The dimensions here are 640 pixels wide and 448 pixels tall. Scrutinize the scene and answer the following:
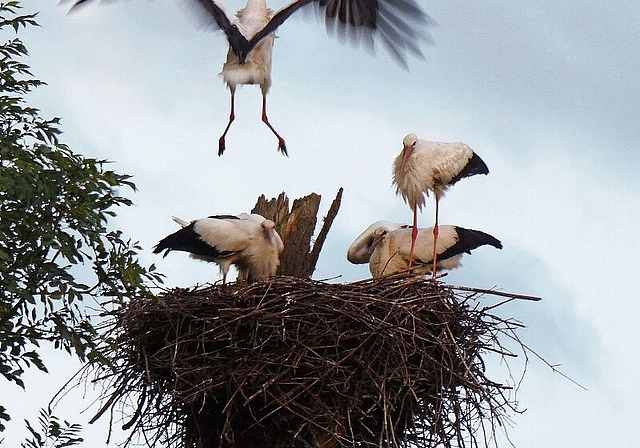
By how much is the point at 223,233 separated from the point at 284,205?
868 mm

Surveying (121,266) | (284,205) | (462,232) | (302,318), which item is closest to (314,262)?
(284,205)

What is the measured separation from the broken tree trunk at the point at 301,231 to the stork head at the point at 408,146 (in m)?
0.71

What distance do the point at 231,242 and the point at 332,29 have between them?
2239 mm

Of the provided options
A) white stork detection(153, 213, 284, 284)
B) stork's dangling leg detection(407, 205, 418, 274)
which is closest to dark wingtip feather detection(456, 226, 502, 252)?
stork's dangling leg detection(407, 205, 418, 274)

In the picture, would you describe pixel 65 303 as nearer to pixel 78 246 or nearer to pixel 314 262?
pixel 78 246

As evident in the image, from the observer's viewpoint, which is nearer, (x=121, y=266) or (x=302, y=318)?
(x=121, y=266)

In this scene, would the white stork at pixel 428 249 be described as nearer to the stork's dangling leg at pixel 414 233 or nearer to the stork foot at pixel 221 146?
the stork's dangling leg at pixel 414 233

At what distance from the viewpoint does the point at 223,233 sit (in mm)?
9547

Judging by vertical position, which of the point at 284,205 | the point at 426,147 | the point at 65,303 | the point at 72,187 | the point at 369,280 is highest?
the point at 426,147

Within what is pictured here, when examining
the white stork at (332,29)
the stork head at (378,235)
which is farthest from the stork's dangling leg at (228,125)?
the stork head at (378,235)

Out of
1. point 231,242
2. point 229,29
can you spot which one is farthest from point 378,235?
point 229,29

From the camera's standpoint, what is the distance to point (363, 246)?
10.5m

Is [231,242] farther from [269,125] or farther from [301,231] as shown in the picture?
[269,125]

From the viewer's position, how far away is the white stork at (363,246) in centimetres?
1048
